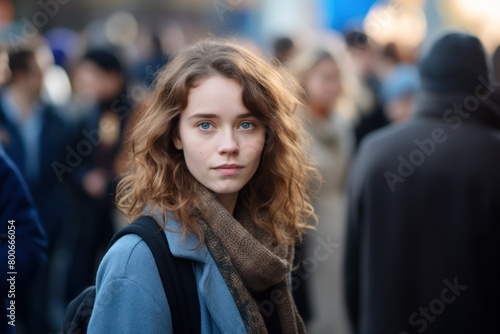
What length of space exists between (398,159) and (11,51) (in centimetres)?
334

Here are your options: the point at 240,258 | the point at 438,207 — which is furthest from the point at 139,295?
the point at 438,207

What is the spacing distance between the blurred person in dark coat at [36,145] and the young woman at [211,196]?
360cm

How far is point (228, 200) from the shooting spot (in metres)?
2.65

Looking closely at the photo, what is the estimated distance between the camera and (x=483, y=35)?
28.6 feet

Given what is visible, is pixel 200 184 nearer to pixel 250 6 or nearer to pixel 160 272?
pixel 160 272

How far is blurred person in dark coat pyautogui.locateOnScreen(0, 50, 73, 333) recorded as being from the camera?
6172mm

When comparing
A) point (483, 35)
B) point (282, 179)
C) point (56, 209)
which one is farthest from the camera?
point (483, 35)

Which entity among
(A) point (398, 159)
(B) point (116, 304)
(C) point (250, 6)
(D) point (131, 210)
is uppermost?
(C) point (250, 6)

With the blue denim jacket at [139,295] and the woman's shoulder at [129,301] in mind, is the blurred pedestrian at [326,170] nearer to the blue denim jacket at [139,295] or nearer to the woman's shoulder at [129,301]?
the blue denim jacket at [139,295]

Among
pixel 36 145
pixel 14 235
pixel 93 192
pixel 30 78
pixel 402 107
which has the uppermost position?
pixel 30 78

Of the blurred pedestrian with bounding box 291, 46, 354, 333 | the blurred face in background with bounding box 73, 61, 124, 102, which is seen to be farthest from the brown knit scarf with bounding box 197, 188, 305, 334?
the blurred face in background with bounding box 73, 61, 124, 102

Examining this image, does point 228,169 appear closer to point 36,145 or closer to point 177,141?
point 177,141

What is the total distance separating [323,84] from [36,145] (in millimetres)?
2009

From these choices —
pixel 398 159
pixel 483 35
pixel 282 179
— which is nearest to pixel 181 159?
pixel 282 179
